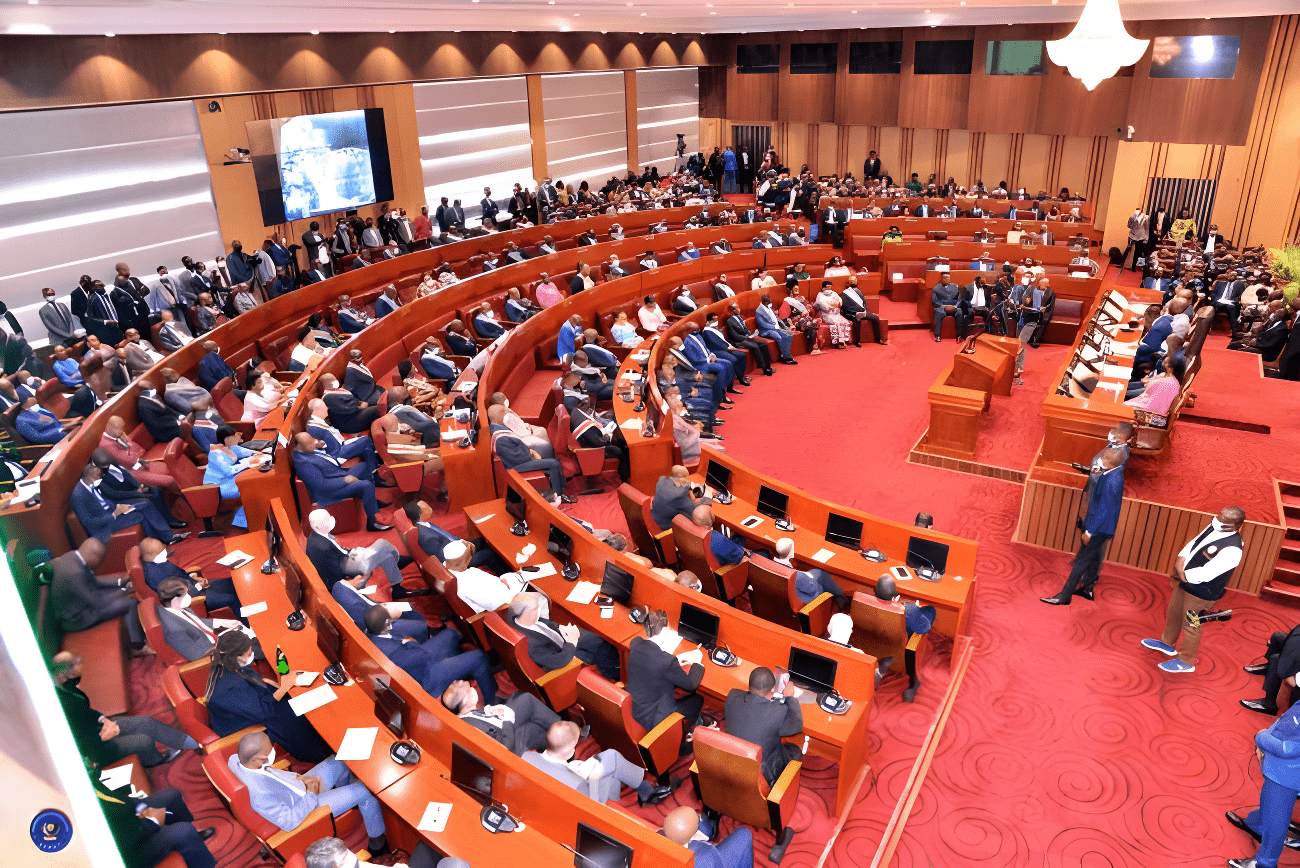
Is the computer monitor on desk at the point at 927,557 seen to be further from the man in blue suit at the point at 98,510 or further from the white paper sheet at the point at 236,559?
the man in blue suit at the point at 98,510

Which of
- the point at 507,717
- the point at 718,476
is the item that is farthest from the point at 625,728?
the point at 718,476

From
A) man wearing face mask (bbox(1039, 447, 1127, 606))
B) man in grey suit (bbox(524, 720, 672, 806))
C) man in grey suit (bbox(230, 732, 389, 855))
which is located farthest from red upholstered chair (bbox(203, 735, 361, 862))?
man wearing face mask (bbox(1039, 447, 1127, 606))

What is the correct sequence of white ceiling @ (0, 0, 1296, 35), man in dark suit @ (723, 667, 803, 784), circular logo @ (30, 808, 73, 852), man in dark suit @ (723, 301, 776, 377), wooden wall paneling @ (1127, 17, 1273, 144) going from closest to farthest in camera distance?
circular logo @ (30, 808, 73, 852), man in dark suit @ (723, 667, 803, 784), white ceiling @ (0, 0, 1296, 35), man in dark suit @ (723, 301, 776, 377), wooden wall paneling @ (1127, 17, 1273, 144)

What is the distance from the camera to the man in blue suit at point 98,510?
714 cm

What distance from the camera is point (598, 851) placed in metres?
4.06

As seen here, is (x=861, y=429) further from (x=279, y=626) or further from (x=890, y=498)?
(x=279, y=626)

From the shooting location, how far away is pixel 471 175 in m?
20.2

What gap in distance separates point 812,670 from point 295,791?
3.02m

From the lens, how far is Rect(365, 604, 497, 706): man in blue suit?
549 centimetres

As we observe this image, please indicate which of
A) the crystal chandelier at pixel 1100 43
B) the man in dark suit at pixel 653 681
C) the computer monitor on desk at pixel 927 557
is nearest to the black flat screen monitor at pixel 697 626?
the man in dark suit at pixel 653 681

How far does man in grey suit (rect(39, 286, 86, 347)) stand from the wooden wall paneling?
2015cm

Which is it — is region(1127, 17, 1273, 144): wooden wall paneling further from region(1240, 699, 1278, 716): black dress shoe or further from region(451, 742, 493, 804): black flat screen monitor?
region(451, 742, 493, 804): black flat screen monitor

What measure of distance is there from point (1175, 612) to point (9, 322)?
1352 cm

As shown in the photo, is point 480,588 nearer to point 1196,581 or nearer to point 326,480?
point 326,480
